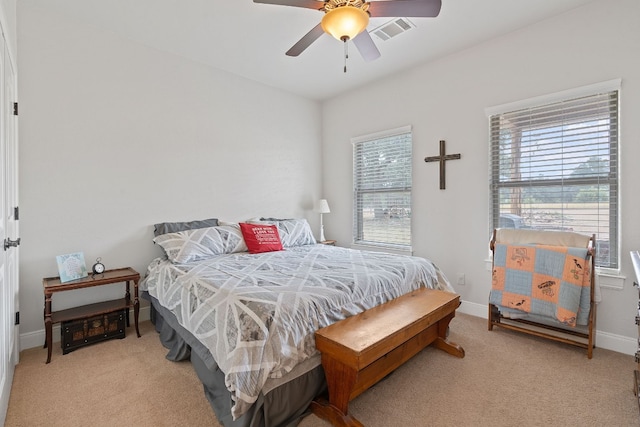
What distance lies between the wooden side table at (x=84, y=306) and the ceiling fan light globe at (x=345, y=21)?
259 centimetres

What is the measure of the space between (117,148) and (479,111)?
12.0 feet

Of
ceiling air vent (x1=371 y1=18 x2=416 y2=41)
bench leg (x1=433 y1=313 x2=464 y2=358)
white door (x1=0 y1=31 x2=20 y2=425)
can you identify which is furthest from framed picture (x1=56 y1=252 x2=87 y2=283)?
ceiling air vent (x1=371 y1=18 x2=416 y2=41)

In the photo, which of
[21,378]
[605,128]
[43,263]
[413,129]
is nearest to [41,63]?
[43,263]

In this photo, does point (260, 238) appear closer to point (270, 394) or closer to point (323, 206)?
point (323, 206)

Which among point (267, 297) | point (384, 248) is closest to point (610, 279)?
point (384, 248)

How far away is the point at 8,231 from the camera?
6.53ft

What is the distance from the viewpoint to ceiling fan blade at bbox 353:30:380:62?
2249 millimetres

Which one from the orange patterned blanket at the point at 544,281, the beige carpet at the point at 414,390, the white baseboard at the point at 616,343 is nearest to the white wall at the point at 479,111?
the white baseboard at the point at 616,343

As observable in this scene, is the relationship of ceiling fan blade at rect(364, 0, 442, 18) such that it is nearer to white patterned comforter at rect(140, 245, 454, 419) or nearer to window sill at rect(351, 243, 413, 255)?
white patterned comforter at rect(140, 245, 454, 419)

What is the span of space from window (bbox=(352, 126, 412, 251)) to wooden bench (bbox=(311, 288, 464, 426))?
70.9 inches

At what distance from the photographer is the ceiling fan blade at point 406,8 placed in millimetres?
1869

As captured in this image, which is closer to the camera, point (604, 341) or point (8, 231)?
point (8, 231)

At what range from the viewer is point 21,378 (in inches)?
83.1

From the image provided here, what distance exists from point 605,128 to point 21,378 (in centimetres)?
478
